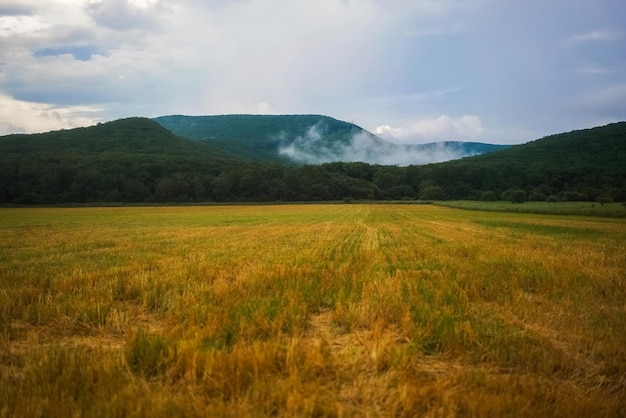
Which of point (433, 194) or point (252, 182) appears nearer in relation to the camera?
point (252, 182)

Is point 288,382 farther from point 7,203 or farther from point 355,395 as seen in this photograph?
point 7,203

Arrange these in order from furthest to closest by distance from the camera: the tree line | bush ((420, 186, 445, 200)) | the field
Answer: bush ((420, 186, 445, 200)), the tree line, the field

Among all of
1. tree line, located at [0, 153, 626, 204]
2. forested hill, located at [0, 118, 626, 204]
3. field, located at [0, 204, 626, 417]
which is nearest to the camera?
field, located at [0, 204, 626, 417]

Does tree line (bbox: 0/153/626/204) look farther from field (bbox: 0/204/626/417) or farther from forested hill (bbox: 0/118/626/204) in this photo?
field (bbox: 0/204/626/417)

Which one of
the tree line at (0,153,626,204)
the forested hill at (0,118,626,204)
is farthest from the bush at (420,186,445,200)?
the tree line at (0,153,626,204)

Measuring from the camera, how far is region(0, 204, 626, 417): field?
3.92m

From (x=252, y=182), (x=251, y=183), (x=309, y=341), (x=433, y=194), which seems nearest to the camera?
(x=309, y=341)

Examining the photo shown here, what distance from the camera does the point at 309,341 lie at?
5688 mm

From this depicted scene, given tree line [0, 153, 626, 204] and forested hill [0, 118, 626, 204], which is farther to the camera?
forested hill [0, 118, 626, 204]

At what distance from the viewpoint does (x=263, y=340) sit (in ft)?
18.3

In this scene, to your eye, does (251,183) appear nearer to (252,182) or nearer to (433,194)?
(252,182)

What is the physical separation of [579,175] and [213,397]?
169011 millimetres

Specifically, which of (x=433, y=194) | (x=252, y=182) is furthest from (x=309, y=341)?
(x=433, y=194)

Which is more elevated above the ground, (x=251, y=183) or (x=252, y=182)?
(x=252, y=182)
